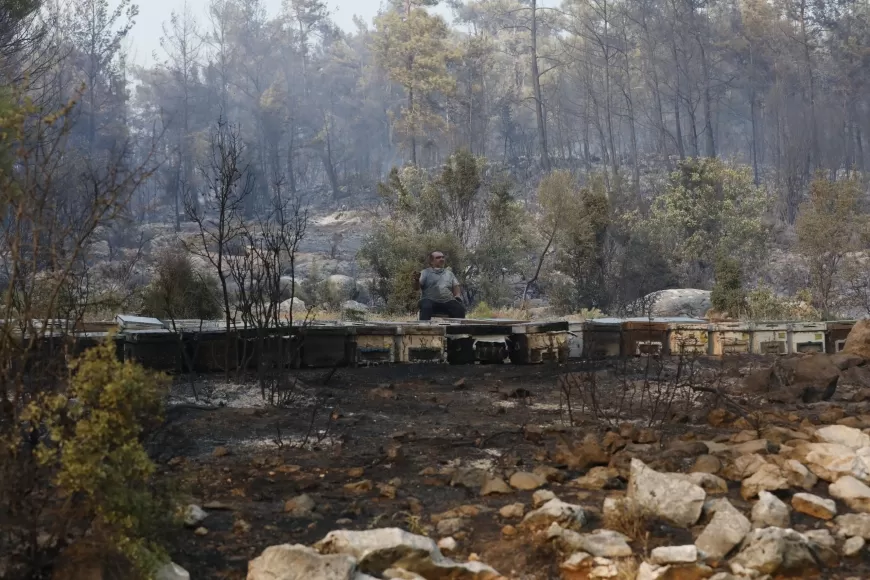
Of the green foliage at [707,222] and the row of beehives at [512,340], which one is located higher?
the green foliage at [707,222]

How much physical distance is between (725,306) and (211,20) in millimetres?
69314

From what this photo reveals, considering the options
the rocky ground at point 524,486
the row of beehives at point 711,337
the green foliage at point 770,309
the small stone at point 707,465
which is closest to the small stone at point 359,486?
the rocky ground at point 524,486

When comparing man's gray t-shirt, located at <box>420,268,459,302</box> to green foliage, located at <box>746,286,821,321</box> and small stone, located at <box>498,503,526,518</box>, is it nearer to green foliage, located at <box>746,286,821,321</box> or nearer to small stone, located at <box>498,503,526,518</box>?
green foliage, located at <box>746,286,821,321</box>

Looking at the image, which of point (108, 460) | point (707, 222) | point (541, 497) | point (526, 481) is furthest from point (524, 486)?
point (707, 222)

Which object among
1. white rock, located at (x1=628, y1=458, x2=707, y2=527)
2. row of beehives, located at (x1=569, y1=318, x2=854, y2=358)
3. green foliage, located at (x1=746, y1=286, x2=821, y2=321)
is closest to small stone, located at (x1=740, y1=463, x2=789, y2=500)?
white rock, located at (x1=628, y1=458, x2=707, y2=527)

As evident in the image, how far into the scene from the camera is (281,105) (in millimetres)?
68562

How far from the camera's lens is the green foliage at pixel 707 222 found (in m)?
31.3

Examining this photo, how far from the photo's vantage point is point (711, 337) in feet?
43.2

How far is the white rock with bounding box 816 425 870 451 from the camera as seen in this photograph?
6512 mm

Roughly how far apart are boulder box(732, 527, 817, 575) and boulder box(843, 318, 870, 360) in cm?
764

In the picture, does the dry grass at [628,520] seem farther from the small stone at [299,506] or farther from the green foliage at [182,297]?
the green foliage at [182,297]

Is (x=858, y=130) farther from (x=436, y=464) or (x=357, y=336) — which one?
(x=436, y=464)

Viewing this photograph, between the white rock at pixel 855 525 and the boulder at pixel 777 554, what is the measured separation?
0.52m

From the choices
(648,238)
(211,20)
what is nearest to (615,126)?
(211,20)
